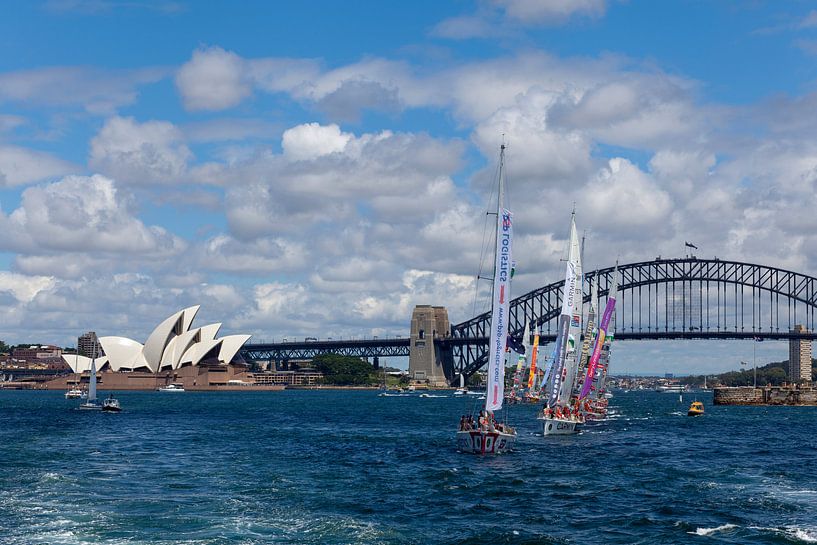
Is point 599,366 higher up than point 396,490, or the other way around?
point 599,366

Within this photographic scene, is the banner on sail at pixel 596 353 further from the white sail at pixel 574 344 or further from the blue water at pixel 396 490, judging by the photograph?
the blue water at pixel 396 490

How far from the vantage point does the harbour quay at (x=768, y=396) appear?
145m

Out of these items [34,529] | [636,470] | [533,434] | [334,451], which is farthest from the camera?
[533,434]

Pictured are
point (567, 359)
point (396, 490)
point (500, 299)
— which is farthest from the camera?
point (567, 359)

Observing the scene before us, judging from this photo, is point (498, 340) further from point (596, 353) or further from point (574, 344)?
point (596, 353)

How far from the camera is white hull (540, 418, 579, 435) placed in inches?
2736

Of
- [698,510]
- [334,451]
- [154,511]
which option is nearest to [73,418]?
[334,451]

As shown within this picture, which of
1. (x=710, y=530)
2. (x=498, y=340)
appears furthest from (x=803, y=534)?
(x=498, y=340)

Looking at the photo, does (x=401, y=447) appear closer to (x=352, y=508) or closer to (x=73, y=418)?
(x=352, y=508)

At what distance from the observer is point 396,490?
42.2 metres

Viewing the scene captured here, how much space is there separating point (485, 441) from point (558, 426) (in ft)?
59.8

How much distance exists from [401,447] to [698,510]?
28442mm

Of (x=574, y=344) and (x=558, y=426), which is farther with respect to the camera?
(x=574, y=344)

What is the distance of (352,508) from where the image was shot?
37.3 m
